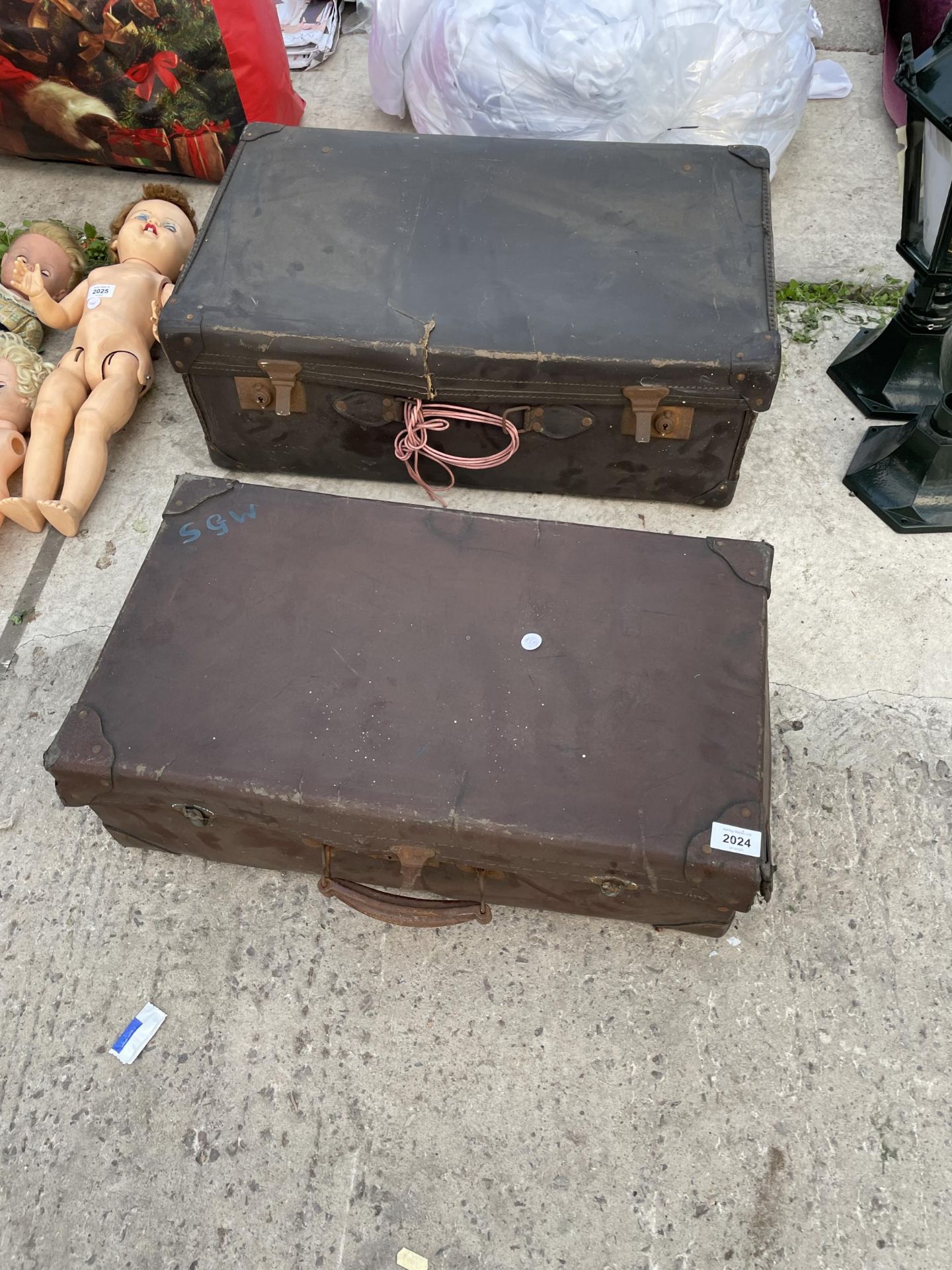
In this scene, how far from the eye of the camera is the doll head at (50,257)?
2.74 m

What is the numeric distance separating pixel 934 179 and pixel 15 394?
2303mm

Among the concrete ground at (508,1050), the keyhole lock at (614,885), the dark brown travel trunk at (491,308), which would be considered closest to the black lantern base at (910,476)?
the concrete ground at (508,1050)

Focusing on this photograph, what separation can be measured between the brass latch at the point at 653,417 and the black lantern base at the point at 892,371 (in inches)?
28.9

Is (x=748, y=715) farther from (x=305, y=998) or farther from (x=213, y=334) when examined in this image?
(x=213, y=334)

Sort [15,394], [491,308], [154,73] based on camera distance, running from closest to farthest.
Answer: [491,308], [15,394], [154,73]

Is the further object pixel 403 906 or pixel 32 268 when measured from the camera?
pixel 32 268

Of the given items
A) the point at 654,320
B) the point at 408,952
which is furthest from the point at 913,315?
the point at 408,952

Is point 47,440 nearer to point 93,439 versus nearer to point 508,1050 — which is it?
point 93,439

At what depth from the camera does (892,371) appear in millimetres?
2531

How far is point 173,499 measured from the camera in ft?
6.42

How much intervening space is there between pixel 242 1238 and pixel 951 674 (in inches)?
73.5

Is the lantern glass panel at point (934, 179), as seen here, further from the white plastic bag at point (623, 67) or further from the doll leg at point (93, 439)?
the doll leg at point (93, 439)

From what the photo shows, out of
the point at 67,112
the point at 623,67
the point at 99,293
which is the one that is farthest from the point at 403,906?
the point at 67,112

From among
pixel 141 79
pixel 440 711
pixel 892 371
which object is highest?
pixel 141 79
